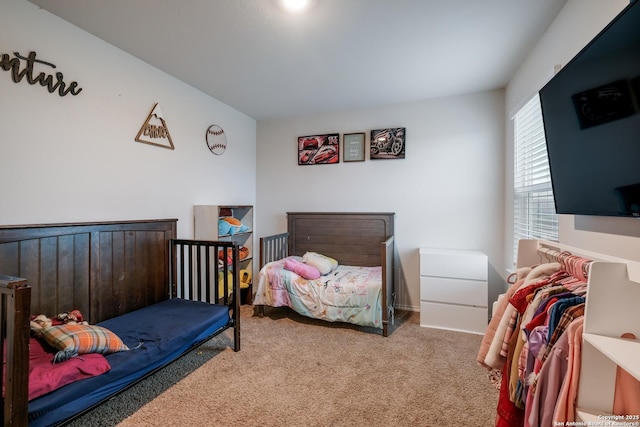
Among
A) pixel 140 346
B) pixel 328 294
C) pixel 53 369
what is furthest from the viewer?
pixel 328 294

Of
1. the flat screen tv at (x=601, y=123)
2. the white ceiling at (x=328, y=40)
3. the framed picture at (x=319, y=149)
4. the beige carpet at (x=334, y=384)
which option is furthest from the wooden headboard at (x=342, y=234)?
the flat screen tv at (x=601, y=123)

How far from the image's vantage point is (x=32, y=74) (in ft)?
5.37

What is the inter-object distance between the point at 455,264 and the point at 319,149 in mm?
2072

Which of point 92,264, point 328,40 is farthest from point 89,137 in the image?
point 328,40

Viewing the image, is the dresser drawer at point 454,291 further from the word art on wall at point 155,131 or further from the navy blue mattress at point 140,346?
the word art on wall at point 155,131

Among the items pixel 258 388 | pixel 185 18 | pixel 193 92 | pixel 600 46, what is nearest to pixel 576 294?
pixel 600 46

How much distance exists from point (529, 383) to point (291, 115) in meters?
→ 3.50

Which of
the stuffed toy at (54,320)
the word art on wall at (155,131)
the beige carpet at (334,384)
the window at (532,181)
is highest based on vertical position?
the word art on wall at (155,131)

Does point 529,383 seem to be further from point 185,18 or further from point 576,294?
point 185,18

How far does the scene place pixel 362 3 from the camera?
162 cm

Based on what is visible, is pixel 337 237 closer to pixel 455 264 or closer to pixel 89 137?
pixel 455 264

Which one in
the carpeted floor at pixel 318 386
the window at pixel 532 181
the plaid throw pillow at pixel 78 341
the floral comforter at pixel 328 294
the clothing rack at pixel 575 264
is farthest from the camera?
the floral comforter at pixel 328 294

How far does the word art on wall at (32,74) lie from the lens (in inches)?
60.9

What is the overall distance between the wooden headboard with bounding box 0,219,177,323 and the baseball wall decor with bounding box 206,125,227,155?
1.00 metres
